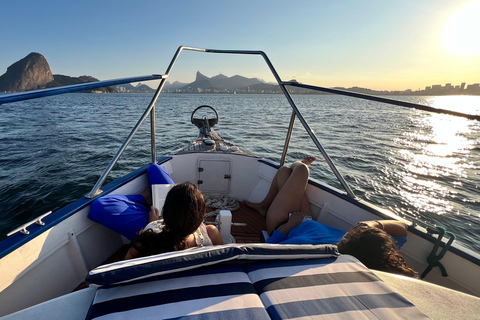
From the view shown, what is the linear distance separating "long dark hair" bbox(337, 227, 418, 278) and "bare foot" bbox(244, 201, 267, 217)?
1460 millimetres

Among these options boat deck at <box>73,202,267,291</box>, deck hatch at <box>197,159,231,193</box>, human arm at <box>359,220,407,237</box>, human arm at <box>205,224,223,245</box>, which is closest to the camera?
human arm at <box>205,224,223,245</box>

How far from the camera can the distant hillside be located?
7119cm

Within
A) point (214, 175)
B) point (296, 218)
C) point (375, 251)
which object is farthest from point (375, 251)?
point (214, 175)

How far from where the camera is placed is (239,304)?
0.83 m

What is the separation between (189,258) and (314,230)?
1.28m

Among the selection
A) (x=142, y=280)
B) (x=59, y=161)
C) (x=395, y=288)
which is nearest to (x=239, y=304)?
(x=142, y=280)

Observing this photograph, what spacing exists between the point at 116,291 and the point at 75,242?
3.73ft

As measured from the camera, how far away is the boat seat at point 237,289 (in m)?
0.80

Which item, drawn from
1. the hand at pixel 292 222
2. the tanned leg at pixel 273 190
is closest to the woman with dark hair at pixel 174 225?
the hand at pixel 292 222

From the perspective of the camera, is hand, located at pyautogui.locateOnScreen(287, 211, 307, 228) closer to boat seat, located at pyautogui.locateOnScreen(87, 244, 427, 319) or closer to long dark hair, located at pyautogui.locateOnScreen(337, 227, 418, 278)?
long dark hair, located at pyautogui.locateOnScreen(337, 227, 418, 278)

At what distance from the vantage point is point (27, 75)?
76.9 m

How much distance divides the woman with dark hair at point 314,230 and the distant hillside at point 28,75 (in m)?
83.1

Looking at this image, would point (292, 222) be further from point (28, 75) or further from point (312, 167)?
point (28, 75)

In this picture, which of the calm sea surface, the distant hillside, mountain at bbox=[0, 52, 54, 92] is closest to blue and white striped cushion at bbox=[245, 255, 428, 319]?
the calm sea surface
